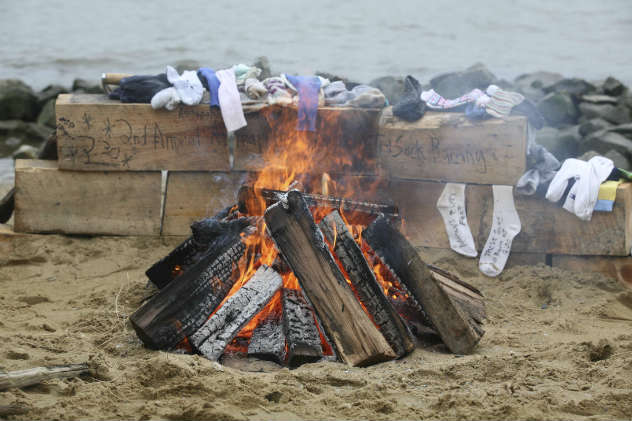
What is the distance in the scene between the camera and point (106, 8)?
2339 centimetres

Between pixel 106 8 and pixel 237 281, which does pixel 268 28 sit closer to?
pixel 106 8

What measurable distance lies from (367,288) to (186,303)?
1.10 meters

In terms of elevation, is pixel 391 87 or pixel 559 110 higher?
pixel 391 87

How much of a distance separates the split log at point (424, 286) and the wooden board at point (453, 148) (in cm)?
156

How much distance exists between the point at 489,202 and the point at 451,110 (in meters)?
0.87

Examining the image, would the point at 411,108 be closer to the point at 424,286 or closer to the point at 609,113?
the point at 424,286

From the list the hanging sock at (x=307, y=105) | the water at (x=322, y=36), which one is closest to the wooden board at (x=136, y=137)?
the hanging sock at (x=307, y=105)

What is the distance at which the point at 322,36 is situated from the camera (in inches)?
772

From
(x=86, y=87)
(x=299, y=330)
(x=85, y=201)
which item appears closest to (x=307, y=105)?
(x=85, y=201)

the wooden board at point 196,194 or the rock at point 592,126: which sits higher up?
the rock at point 592,126

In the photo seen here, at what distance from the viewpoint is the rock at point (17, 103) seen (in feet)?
41.4

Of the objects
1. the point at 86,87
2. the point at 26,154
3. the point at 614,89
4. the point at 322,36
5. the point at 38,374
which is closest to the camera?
the point at 38,374

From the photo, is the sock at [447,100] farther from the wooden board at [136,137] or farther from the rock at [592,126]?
the rock at [592,126]

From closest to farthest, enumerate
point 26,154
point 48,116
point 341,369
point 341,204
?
point 341,369 → point 341,204 → point 26,154 → point 48,116
